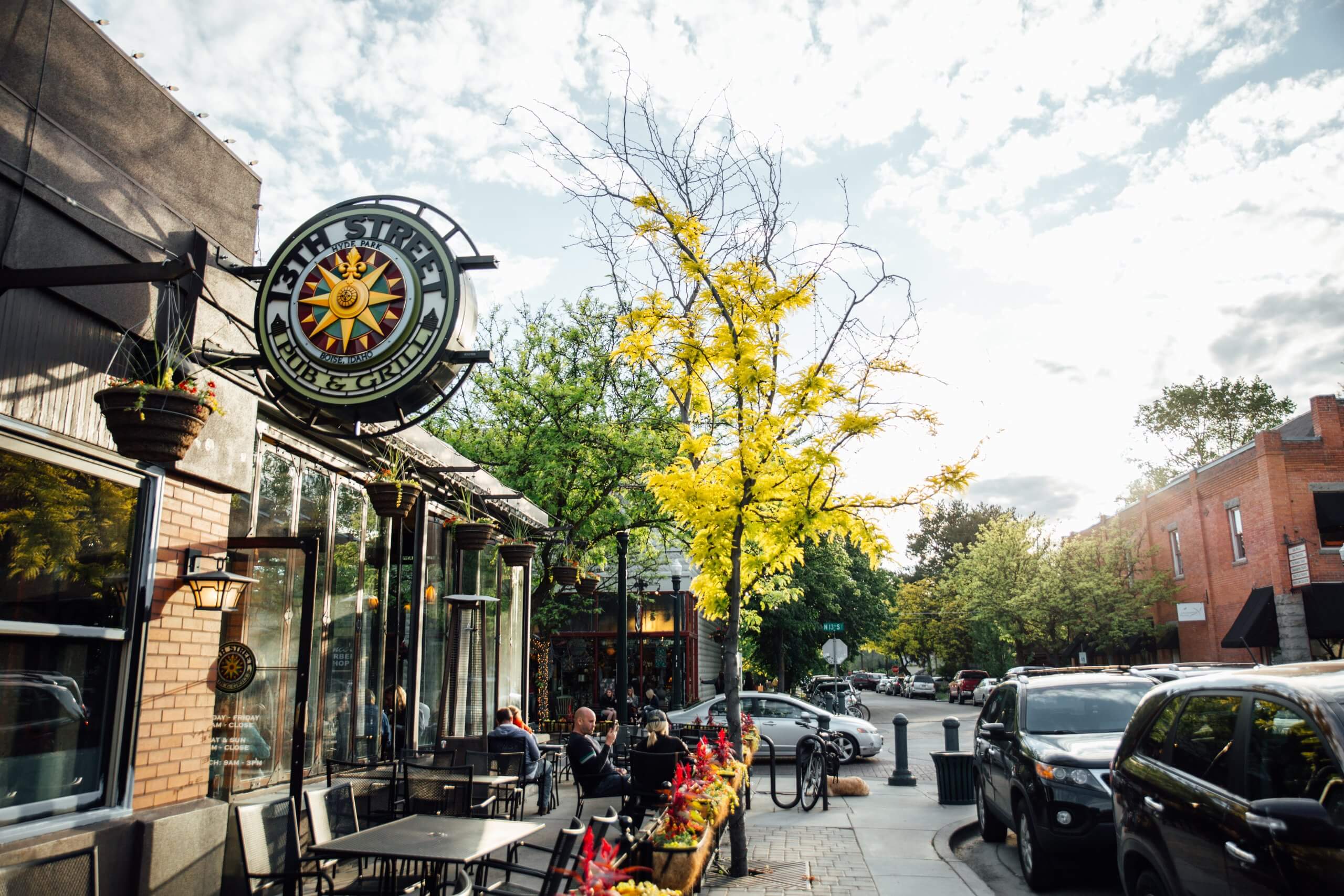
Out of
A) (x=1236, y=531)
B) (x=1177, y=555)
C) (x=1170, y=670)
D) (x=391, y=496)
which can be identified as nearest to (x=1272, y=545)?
(x=1236, y=531)

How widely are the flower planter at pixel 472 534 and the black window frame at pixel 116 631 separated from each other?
465 centimetres

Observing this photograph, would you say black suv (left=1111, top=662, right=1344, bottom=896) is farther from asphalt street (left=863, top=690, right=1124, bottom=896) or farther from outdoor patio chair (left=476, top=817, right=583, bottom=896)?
asphalt street (left=863, top=690, right=1124, bottom=896)

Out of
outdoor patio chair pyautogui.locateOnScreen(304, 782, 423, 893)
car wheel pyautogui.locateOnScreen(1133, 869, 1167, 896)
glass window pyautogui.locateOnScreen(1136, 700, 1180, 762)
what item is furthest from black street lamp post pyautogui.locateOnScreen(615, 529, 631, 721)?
car wheel pyautogui.locateOnScreen(1133, 869, 1167, 896)

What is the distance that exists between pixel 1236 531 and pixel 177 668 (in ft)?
105

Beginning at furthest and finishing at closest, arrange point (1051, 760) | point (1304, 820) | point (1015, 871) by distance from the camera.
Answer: point (1015, 871) < point (1051, 760) < point (1304, 820)

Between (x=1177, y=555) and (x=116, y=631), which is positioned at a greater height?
(x=1177, y=555)

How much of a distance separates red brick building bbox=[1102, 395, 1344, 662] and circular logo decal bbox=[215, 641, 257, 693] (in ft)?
90.4

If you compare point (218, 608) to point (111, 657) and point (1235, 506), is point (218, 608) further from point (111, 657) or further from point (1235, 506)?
point (1235, 506)

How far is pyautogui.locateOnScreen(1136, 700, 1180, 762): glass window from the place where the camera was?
509 cm

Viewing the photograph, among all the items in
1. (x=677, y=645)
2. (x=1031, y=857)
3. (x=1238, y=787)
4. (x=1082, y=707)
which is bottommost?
(x=1031, y=857)

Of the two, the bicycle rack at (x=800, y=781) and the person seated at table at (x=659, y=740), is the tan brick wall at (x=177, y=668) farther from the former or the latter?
the bicycle rack at (x=800, y=781)

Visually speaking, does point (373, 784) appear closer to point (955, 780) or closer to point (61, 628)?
point (61, 628)

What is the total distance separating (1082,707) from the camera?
29.2ft

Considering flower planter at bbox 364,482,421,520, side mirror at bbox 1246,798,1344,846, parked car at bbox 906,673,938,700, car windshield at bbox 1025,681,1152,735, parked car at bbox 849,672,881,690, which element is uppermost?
flower planter at bbox 364,482,421,520
